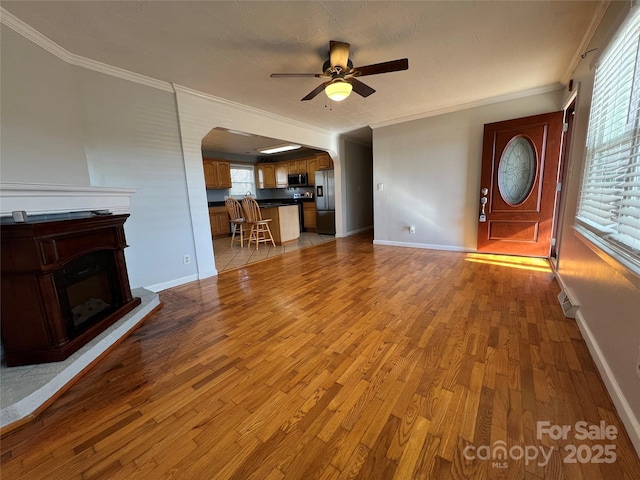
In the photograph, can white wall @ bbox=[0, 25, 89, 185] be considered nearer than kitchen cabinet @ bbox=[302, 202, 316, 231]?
Yes

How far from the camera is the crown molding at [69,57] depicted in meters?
1.85

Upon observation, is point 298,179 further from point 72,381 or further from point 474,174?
point 72,381

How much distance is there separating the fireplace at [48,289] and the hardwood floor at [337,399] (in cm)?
30

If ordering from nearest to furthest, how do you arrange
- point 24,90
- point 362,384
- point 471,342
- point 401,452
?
point 401,452 < point 362,384 < point 471,342 < point 24,90

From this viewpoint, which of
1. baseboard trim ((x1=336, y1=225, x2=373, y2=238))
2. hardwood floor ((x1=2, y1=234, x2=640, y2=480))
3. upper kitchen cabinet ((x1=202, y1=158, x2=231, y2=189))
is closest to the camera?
hardwood floor ((x1=2, y1=234, x2=640, y2=480))

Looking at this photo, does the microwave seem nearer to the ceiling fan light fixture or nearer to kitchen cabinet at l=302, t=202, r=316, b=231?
kitchen cabinet at l=302, t=202, r=316, b=231

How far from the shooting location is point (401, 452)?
3.48ft

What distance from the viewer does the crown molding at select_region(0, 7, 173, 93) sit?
1849mm

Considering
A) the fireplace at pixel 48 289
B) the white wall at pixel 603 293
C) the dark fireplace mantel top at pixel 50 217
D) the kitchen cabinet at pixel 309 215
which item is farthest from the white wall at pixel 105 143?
the kitchen cabinet at pixel 309 215

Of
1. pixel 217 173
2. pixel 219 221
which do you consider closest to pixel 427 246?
pixel 219 221

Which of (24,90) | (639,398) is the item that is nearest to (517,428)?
(639,398)

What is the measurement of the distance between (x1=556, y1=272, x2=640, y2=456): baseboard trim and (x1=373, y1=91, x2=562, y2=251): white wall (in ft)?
9.10

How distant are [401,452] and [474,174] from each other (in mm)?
4265

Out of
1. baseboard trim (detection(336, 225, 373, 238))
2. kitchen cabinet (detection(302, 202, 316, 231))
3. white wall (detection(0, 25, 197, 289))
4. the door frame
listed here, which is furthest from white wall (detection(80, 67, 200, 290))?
the door frame
